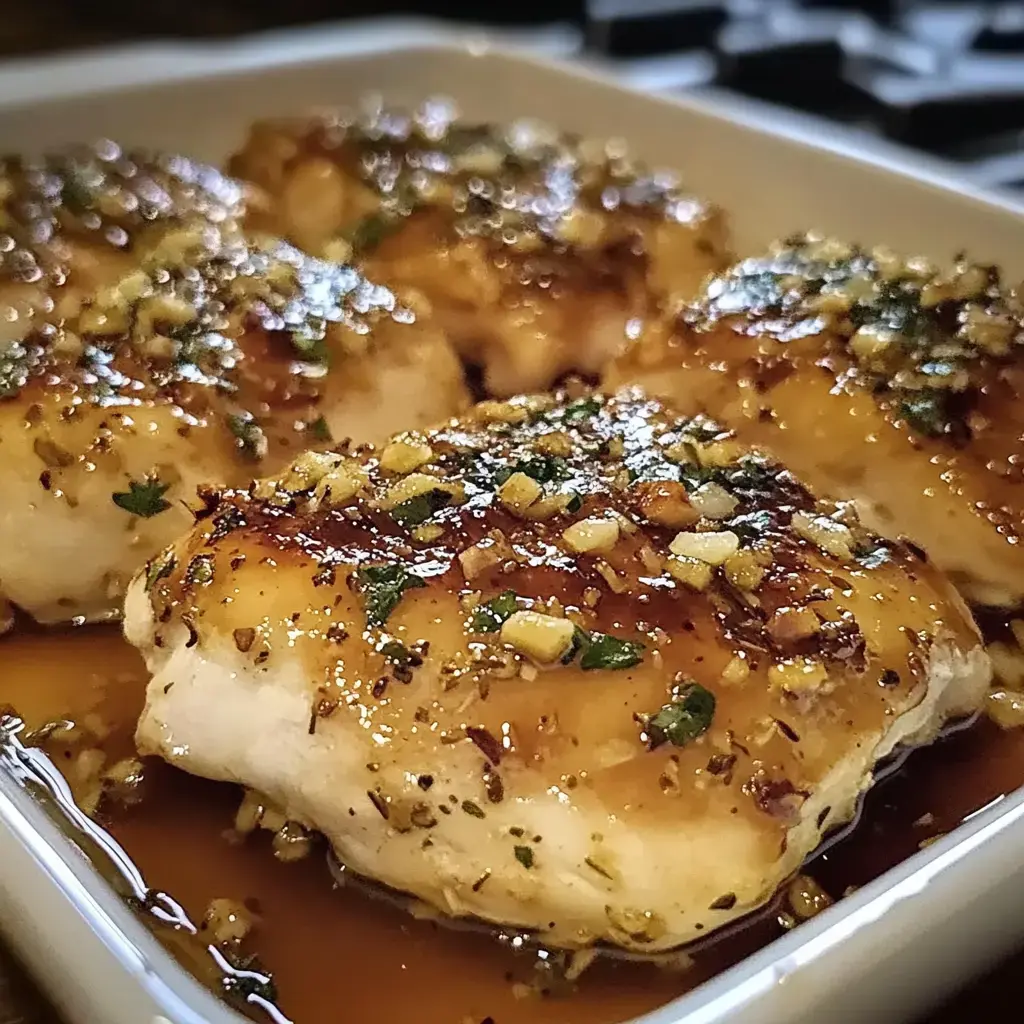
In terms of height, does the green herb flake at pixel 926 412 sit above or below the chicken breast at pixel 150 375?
above

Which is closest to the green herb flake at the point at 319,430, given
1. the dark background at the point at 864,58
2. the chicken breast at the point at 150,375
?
the chicken breast at the point at 150,375

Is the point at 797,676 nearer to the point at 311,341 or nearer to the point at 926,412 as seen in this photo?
the point at 926,412

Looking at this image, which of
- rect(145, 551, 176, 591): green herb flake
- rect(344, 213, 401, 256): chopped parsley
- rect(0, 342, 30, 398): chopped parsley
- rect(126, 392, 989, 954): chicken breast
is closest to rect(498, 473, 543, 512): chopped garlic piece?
rect(126, 392, 989, 954): chicken breast

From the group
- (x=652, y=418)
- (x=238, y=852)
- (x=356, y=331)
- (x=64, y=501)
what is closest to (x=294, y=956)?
(x=238, y=852)

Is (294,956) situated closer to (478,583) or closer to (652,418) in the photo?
(478,583)

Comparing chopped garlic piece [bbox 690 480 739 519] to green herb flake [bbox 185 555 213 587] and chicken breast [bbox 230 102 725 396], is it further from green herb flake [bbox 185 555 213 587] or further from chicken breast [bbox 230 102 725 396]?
chicken breast [bbox 230 102 725 396]

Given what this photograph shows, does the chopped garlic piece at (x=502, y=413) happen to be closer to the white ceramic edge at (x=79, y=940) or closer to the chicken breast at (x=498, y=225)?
the chicken breast at (x=498, y=225)

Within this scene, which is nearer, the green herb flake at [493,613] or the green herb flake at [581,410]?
the green herb flake at [493,613]

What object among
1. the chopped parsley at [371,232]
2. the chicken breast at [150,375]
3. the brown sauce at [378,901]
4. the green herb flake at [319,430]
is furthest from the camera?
the chopped parsley at [371,232]
